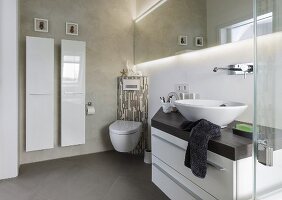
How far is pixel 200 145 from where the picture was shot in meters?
1.06

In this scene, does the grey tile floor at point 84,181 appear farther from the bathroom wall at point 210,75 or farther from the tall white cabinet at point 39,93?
the bathroom wall at point 210,75

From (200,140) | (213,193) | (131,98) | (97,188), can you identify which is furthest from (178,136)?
(131,98)

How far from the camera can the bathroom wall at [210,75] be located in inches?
58.5

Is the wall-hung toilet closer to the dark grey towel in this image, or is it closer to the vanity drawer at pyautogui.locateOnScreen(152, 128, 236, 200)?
the vanity drawer at pyautogui.locateOnScreen(152, 128, 236, 200)

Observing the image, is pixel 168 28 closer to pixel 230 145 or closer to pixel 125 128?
pixel 125 128

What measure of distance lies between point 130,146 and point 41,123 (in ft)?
3.93

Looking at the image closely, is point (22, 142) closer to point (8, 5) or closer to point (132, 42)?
point (8, 5)

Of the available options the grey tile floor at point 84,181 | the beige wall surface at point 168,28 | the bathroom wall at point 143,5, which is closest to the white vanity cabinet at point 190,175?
the grey tile floor at point 84,181

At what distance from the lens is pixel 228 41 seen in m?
1.61

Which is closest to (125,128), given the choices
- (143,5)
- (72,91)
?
(72,91)

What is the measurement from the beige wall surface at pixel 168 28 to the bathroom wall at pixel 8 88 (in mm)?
1665

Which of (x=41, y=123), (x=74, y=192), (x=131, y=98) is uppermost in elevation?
(x=131, y=98)

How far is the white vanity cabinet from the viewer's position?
0.93m

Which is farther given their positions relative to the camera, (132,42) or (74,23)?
(132,42)
